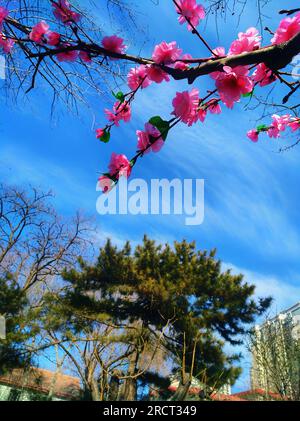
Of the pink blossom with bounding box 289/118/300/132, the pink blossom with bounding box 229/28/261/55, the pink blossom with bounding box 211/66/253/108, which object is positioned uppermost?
the pink blossom with bounding box 289/118/300/132

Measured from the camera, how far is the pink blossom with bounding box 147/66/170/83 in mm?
1070

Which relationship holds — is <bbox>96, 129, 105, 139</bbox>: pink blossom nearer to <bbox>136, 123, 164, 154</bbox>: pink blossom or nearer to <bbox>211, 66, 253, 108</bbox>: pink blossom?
<bbox>136, 123, 164, 154</bbox>: pink blossom

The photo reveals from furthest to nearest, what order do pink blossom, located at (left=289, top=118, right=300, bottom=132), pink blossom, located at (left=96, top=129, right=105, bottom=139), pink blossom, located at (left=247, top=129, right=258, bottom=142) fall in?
pink blossom, located at (left=289, top=118, right=300, bottom=132) < pink blossom, located at (left=247, top=129, right=258, bottom=142) < pink blossom, located at (left=96, top=129, right=105, bottom=139)

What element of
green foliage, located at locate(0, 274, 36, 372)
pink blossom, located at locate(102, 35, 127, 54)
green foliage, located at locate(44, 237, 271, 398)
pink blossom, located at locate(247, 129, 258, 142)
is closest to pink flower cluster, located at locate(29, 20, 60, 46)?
pink blossom, located at locate(102, 35, 127, 54)

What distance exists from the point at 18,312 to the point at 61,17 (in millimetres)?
11036

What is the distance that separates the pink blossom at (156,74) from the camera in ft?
3.51

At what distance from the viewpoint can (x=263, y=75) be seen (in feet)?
4.03

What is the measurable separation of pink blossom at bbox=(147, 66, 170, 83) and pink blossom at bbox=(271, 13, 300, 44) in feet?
1.13

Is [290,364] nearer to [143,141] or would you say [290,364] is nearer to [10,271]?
[10,271]

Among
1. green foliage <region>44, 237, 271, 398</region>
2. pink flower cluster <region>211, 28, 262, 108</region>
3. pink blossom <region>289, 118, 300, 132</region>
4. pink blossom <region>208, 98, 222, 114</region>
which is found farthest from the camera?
green foliage <region>44, 237, 271, 398</region>

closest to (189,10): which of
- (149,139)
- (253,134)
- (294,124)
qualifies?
(149,139)

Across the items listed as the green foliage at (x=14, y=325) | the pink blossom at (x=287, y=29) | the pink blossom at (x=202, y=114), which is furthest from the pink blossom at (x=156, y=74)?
the green foliage at (x=14, y=325)

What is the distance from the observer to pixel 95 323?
32.8 ft

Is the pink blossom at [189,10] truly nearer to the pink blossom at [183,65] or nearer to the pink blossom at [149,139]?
the pink blossom at [183,65]
